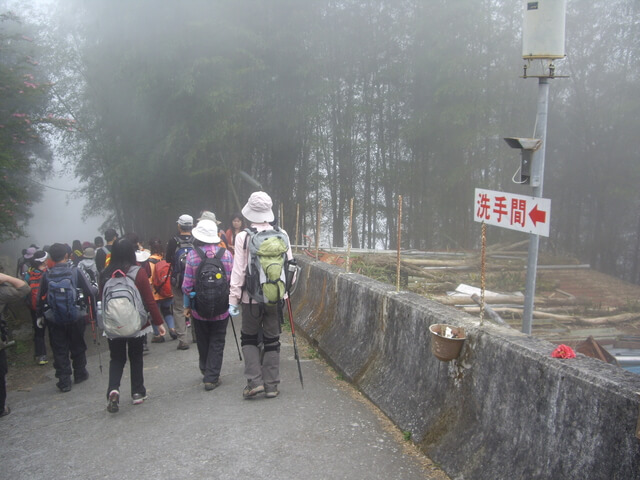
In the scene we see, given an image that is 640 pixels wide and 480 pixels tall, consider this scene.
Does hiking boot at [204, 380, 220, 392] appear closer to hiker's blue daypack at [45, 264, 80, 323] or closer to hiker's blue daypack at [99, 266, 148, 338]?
hiker's blue daypack at [99, 266, 148, 338]

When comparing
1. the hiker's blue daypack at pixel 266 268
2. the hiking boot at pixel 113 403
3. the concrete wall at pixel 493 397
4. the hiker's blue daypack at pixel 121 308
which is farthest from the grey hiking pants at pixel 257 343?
the hiking boot at pixel 113 403

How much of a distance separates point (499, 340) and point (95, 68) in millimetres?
17891

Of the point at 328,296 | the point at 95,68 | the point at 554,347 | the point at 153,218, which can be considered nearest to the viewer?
the point at 554,347

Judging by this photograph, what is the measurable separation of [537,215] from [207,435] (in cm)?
263

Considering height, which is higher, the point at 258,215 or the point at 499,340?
the point at 258,215

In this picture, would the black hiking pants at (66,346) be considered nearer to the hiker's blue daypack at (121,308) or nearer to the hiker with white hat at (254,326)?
the hiker's blue daypack at (121,308)

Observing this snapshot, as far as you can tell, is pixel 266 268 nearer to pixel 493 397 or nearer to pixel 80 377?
pixel 493 397

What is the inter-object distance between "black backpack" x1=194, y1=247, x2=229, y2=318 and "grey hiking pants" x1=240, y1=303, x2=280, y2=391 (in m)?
0.40

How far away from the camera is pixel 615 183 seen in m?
15.5

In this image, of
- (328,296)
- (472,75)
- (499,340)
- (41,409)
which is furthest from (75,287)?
(472,75)

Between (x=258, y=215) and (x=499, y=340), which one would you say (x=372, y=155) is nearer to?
(x=258, y=215)

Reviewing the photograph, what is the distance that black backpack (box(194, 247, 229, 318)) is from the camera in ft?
15.8

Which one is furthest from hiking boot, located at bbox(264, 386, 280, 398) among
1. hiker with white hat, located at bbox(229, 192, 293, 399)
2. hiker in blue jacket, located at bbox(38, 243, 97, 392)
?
hiker in blue jacket, located at bbox(38, 243, 97, 392)

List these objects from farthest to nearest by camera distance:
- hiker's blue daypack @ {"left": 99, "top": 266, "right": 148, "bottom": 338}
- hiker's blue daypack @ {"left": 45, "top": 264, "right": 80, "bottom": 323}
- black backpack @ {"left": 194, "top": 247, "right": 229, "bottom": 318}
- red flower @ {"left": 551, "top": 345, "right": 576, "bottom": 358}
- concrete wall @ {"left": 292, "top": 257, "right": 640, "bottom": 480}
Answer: hiker's blue daypack @ {"left": 45, "top": 264, "right": 80, "bottom": 323}
black backpack @ {"left": 194, "top": 247, "right": 229, "bottom": 318}
hiker's blue daypack @ {"left": 99, "top": 266, "right": 148, "bottom": 338}
red flower @ {"left": 551, "top": 345, "right": 576, "bottom": 358}
concrete wall @ {"left": 292, "top": 257, "right": 640, "bottom": 480}
